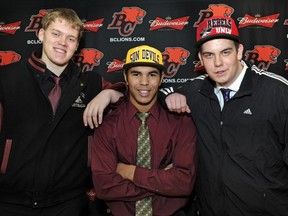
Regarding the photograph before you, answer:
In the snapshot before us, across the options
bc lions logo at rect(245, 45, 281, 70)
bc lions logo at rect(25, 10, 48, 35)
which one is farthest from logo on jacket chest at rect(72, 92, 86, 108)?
bc lions logo at rect(245, 45, 281, 70)

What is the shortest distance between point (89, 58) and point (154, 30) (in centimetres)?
60

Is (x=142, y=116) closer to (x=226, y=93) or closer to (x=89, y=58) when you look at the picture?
(x=226, y=93)

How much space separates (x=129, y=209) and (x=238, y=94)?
78cm

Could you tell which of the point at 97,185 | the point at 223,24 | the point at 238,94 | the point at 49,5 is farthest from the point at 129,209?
the point at 49,5

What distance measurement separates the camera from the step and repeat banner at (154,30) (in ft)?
8.29

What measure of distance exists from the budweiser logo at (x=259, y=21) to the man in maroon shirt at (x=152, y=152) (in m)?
1.18

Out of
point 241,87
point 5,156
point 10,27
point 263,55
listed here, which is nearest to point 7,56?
point 10,27

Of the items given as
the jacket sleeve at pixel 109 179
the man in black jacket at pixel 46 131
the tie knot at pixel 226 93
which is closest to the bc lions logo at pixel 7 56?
the man in black jacket at pixel 46 131

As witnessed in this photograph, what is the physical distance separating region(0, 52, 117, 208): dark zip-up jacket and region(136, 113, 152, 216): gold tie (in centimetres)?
34

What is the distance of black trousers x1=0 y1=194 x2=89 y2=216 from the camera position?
1.58 metres

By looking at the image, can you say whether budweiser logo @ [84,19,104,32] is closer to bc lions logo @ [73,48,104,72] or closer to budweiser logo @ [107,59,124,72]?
bc lions logo @ [73,48,104,72]

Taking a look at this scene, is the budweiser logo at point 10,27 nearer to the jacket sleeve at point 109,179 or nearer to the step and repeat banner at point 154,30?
the step and repeat banner at point 154,30

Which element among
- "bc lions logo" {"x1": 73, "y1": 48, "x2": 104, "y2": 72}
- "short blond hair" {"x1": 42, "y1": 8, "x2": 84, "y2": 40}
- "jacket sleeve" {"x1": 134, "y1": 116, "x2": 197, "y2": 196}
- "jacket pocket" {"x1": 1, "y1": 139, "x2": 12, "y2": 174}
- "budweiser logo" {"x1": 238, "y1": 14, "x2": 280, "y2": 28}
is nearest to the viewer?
"jacket sleeve" {"x1": 134, "y1": 116, "x2": 197, "y2": 196}

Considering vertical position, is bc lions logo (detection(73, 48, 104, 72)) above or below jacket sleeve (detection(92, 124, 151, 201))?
above
